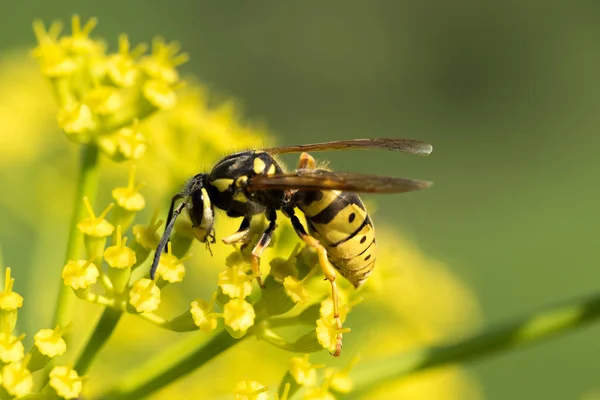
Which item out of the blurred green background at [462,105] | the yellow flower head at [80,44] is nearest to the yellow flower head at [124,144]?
the yellow flower head at [80,44]

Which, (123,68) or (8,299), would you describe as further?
(123,68)

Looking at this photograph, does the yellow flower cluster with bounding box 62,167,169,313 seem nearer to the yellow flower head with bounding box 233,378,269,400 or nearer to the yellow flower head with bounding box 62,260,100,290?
the yellow flower head with bounding box 62,260,100,290

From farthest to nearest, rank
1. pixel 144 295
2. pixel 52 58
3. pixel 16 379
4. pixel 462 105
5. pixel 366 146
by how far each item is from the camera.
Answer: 1. pixel 462 105
2. pixel 366 146
3. pixel 52 58
4. pixel 144 295
5. pixel 16 379

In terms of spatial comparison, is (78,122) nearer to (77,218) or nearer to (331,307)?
(77,218)

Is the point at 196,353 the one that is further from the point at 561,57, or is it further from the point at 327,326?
the point at 561,57

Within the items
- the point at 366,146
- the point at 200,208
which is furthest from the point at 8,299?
the point at 366,146

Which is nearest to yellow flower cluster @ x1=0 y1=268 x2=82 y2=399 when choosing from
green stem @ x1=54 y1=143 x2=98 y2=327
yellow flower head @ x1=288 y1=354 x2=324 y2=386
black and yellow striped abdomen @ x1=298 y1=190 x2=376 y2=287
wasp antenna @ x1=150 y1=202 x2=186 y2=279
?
green stem @ x1=54 y1=143 x2=98 y2=327

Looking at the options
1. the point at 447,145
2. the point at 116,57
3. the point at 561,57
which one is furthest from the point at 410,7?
the point at 116,57
